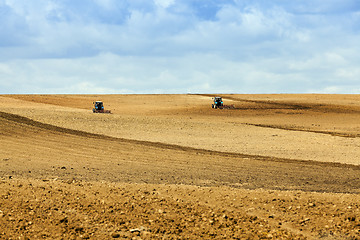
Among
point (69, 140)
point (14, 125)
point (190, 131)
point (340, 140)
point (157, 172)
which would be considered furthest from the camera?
point (190, 131)

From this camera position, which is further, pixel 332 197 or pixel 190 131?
pixel 190 131

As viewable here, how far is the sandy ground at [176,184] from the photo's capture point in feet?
29.6

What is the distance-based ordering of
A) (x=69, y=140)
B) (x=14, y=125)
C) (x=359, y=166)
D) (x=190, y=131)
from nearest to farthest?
(x=359, y=166) < (x=69, y=140) < (x=14, y=125) < (x=190, y=131)

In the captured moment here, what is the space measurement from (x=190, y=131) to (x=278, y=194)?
23.7m

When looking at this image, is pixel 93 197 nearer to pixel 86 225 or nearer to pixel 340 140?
pixel 86 225

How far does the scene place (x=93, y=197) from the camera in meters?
10.6

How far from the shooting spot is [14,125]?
28.2 m

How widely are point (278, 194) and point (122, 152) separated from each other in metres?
11.6

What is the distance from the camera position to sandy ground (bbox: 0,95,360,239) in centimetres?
903

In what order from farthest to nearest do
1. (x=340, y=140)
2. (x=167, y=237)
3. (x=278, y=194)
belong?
1. (x=340, y=140)
2. (x=278, y=194)
3. (x=167, y=237)

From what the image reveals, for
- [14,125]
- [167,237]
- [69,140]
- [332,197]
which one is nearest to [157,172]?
[332,197]

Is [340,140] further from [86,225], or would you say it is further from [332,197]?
[86,225]

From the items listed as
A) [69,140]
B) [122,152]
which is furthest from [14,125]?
[122,152]

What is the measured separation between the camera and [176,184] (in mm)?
13258
